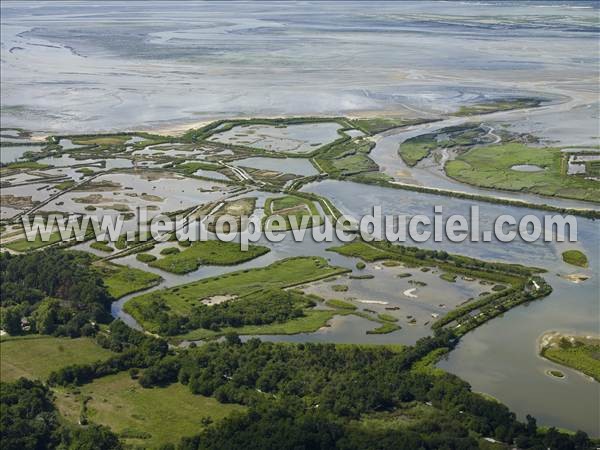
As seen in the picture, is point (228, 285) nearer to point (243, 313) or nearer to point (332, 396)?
point (243, 313)

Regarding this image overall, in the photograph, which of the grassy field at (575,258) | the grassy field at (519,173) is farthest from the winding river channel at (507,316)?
the grassy field at (519,173)

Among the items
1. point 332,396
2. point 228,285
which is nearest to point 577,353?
point 332,396

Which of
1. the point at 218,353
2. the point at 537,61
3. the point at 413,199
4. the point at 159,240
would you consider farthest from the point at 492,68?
the point at 218,353

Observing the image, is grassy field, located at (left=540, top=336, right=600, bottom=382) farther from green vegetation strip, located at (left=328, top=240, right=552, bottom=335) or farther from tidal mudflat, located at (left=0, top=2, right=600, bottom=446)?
green vegetation strip, located at (left=328, top=240, right=552, bottom=335)

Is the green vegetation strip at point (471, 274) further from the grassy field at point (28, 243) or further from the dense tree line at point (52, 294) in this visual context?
the grassy field at point (28, 243)

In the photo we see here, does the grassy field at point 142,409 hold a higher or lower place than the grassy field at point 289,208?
lower

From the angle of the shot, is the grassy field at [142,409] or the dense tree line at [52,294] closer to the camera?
the grassy field at [142,409]
